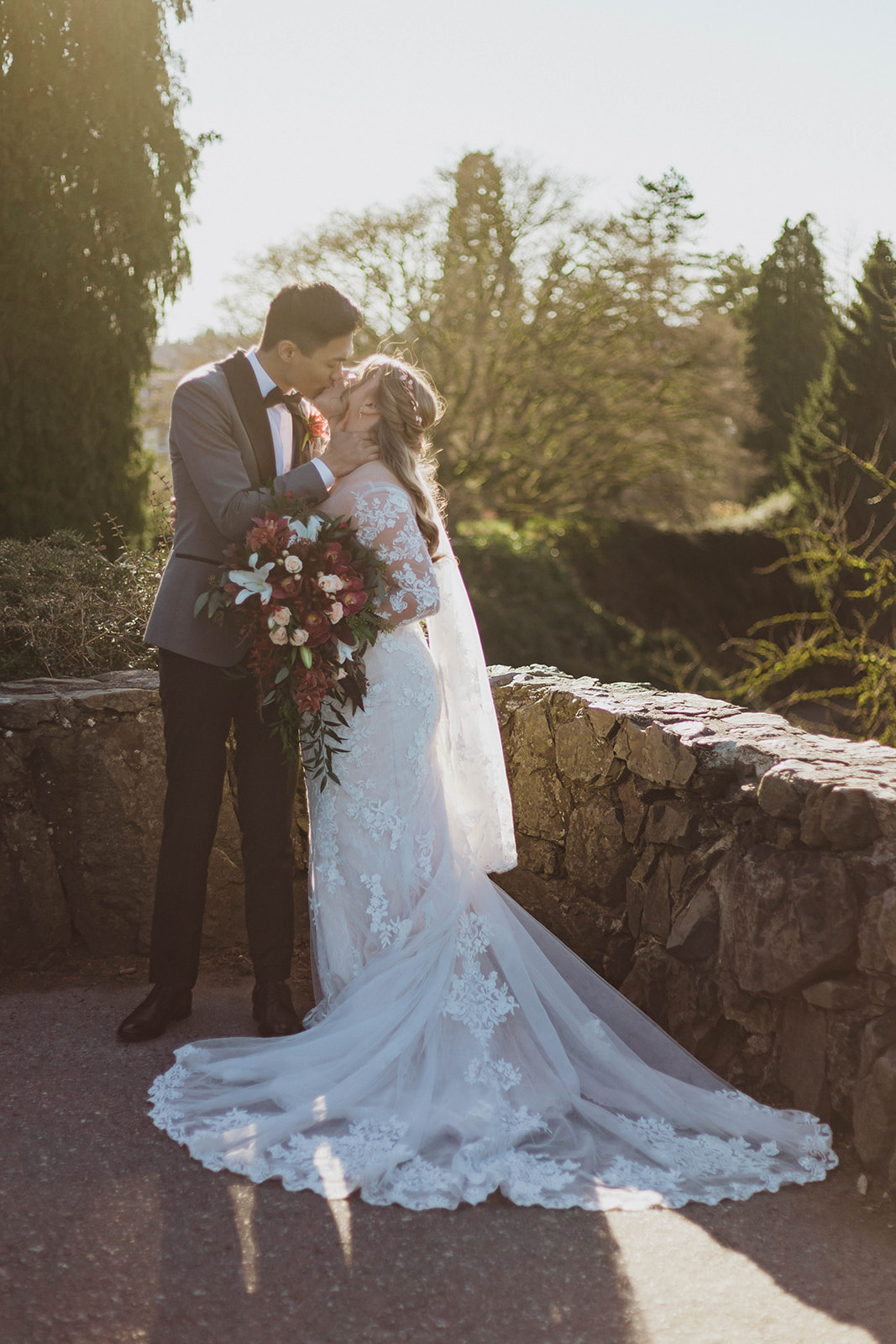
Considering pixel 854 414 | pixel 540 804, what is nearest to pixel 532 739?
pixel 540 804

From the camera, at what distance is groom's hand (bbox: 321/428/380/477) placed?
335cm

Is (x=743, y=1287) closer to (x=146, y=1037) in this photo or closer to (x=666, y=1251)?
(x=666, y=1251)

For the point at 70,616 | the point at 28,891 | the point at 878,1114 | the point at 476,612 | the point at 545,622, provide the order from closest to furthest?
1. the point at 878,1114
2. the point at 28,891
3. the point at 70,616
4. the point at 476,612
5. the point at 545,622

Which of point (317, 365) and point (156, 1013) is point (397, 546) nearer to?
point (317, 365)

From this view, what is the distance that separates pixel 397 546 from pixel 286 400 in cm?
62

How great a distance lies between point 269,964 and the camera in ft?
11.3

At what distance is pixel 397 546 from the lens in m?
3.32

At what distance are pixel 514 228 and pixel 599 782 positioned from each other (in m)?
12.7

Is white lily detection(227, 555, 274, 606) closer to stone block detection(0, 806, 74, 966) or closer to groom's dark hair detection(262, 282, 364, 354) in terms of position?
groom's dark hair detection(262, 282, 364, 354)

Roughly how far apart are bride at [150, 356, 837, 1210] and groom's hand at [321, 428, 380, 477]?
0.03m

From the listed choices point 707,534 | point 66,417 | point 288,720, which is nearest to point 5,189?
point 66,417

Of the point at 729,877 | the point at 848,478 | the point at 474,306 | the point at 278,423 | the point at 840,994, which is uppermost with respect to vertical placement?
the point at 474,306

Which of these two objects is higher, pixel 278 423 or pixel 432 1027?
pixel 278 423

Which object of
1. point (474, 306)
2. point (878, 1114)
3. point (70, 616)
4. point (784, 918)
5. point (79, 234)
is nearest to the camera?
point (878, 1114)
